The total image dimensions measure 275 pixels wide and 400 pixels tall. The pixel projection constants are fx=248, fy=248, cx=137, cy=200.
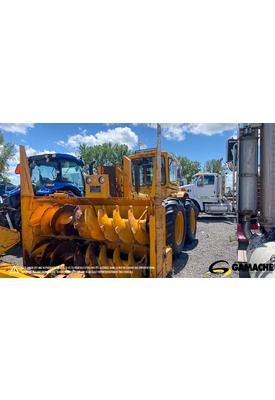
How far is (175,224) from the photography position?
2967 millimetres

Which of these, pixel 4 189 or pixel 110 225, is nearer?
pixel 110 225

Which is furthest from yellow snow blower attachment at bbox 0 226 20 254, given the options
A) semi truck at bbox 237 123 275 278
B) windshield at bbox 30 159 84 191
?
semi truck at bbox 237 123 275 278

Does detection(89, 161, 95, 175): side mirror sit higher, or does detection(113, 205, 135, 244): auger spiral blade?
detection(89, 161, 95, 175): side mirror

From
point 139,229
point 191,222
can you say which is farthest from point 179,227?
point 139,229

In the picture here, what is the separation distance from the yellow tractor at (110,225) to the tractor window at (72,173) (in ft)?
0.68

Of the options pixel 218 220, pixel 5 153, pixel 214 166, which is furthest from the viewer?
pixel 218 220

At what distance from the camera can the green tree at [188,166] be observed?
7.04 ft

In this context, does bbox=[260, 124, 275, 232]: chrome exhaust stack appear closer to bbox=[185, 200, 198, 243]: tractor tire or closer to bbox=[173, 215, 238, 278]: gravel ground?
bbox=[173, 215, 238, 278]: gravel ground

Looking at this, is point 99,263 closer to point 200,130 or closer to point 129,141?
point 129,141

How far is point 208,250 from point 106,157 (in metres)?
1.28

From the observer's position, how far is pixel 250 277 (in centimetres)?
204

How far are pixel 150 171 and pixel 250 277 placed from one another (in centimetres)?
135

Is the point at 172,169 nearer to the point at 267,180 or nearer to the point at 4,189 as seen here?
the point at 267,180

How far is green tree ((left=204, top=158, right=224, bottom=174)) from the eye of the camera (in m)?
2.15
